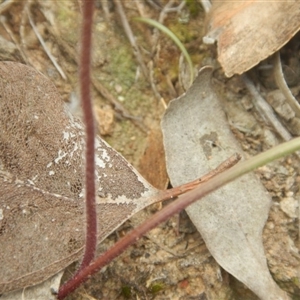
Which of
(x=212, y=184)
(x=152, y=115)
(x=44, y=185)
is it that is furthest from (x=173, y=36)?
(x=212, y=184)

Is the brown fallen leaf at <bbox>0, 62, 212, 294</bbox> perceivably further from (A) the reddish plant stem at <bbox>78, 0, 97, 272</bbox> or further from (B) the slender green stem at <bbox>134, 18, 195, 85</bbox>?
(B) the slender green stem at <bbox>134, 18, 195, 85</bbox>

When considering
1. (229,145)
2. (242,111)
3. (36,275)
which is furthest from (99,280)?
(242,111)

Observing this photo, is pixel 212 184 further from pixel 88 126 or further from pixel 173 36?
pixel 173 36

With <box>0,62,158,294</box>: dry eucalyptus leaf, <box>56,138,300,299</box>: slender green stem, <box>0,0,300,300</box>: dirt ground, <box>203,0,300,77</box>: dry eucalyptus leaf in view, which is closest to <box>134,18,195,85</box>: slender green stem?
<box>0,0,300,300</box>: dirt ground

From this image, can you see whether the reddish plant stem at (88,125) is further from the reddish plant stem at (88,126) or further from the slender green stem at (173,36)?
the slender green stem at (173,36)

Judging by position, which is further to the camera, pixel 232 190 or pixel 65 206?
pixel 232 190

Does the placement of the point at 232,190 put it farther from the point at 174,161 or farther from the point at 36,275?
the point at 36,275
